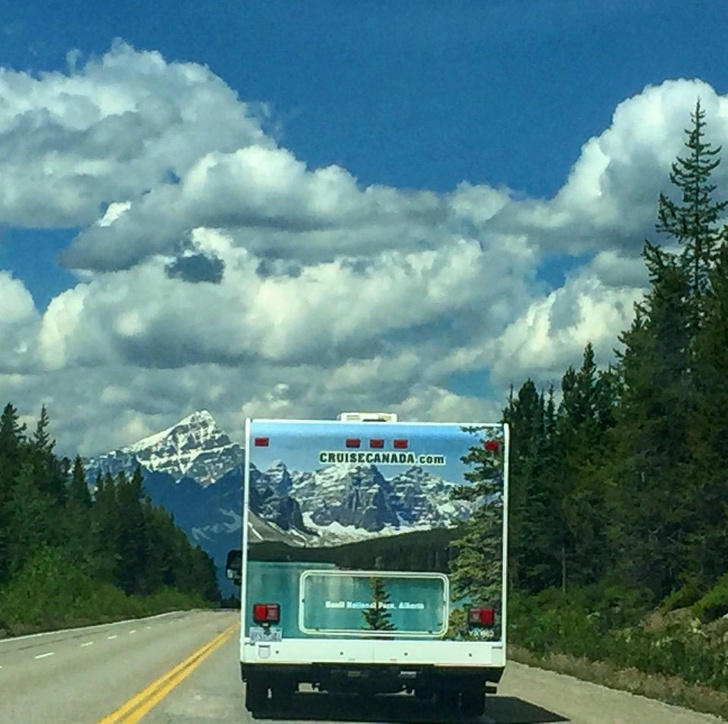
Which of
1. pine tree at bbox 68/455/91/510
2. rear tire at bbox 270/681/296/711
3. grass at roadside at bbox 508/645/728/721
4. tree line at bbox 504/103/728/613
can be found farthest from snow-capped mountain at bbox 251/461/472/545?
pine tree at bbox 68/455/91/510

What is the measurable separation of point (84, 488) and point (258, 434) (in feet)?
539

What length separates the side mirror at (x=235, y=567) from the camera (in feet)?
60.6

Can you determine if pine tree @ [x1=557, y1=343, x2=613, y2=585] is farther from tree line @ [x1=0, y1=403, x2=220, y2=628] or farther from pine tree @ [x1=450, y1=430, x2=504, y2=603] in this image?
pine tree @ [x1=450, y1=430, x2=504, y2=603]

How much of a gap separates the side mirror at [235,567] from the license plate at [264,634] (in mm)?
782

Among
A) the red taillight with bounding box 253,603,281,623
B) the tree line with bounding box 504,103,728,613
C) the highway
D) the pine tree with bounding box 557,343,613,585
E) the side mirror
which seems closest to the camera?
the red taillight with bounding box 253,603,281,623

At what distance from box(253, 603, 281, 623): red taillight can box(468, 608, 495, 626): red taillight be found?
2297mm

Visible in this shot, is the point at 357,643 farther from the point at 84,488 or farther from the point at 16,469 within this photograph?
the point at 84,488

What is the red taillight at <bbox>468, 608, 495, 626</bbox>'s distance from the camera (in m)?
17.9

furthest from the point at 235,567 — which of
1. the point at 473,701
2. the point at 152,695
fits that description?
the point at 152,695

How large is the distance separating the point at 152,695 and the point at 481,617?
5790 mm

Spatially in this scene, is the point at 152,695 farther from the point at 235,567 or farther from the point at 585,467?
the point at 585,467

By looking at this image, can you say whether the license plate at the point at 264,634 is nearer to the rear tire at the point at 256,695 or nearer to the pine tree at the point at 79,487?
the rear tire at the point at 256,695

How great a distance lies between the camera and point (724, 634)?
3719cm

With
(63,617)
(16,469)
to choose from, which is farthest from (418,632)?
(16,469)
